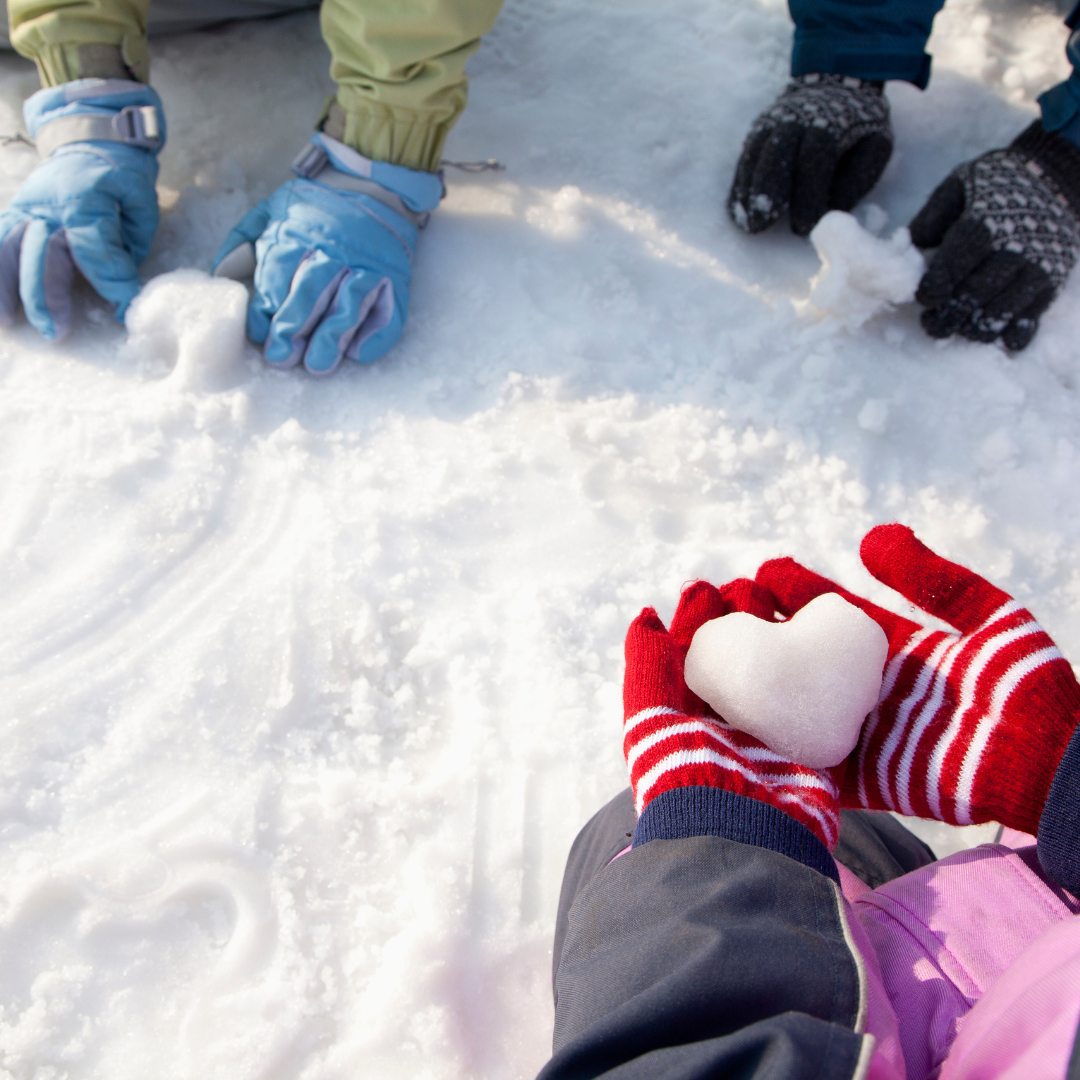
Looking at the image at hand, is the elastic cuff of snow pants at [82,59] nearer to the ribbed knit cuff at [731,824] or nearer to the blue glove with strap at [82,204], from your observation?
the blue glove with strap at [82,204]

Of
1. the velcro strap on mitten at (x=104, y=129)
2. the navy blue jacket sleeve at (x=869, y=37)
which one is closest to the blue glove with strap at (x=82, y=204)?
the velcro strap on mitten at (x=104, y=129)

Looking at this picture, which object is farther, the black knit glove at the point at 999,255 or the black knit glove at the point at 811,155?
the black knit glove at the point at 811,155

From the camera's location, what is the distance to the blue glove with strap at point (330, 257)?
48.1 inches

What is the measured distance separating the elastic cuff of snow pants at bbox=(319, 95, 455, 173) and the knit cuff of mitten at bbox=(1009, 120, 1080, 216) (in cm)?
110

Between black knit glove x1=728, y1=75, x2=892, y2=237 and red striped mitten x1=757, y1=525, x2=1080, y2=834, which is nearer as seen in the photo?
red striped mitten x1=757, y1=525, x2=1080, y2=834

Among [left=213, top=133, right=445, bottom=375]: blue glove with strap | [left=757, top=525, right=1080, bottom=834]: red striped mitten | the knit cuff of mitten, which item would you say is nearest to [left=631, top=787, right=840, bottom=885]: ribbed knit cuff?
[left=757, top=525, right=1080, bottom=834]: red striped mitten

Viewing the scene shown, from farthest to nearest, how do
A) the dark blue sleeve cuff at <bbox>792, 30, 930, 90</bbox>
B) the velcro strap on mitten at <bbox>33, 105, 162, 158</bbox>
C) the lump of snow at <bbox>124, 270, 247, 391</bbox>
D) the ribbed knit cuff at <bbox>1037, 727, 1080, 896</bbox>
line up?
the dark blue sleeve cuff at <bbox>792, 30, 930, 90</bbox> → the velcro strap on mitten at <bbox>33, 105, 162, 158</bbox> → the lump of snow at <bbox>124, 270, 247, 391</bbox> → the ribbed knit cuff at <bbox>1037, 727, 1080, 896</bbox>

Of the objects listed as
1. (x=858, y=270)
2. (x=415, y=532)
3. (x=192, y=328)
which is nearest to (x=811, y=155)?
(x=858, y=270)

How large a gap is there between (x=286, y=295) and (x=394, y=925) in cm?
93

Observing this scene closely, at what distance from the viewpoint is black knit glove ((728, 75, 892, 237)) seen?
1430 millimetres

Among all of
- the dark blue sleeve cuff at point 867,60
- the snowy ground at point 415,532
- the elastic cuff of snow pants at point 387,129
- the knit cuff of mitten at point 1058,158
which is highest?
the dark blue sleeve cuff at point 867,60

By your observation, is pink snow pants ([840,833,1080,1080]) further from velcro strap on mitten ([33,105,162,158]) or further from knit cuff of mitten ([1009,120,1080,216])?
velcro strap on mitten ([33,105,162,158])

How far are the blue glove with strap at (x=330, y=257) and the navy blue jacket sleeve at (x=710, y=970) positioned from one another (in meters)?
0.90

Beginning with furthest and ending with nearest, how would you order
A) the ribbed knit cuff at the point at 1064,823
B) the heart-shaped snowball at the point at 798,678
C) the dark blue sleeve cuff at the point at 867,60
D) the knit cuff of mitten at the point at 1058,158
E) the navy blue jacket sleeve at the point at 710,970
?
the dark blue sleeve cuff at the point at 867,60, the knit cuff of mitten at the point at 1058,158, the heart-shaped snowball at the point at 798,678, the ribbed knit cuff at the point at 1064,823, the navy blue jacket sleeve at the point at 710,970
